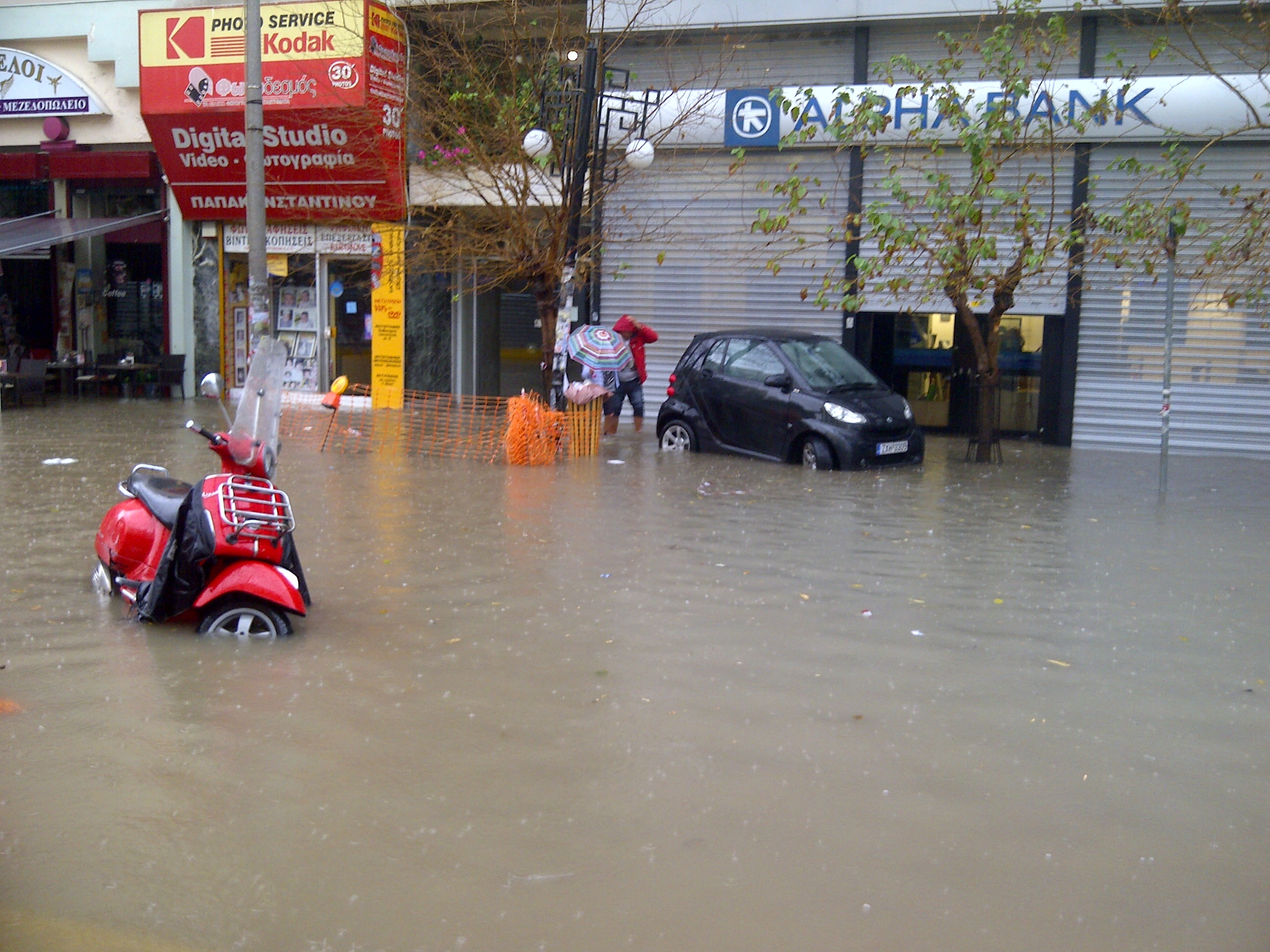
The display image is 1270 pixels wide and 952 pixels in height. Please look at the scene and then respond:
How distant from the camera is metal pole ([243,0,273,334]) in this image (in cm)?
1365

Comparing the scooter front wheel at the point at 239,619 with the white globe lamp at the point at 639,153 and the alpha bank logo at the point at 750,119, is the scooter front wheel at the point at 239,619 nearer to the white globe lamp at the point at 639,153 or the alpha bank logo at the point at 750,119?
the white globe lamp at the point at 639,153

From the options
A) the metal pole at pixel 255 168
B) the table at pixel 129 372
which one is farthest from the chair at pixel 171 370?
the metal pole at pixel 255 168

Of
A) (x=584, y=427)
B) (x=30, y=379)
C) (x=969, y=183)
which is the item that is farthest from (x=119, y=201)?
(x=969, y=183)

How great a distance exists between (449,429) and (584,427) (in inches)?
101

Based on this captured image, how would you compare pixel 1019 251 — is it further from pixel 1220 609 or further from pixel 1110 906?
pixel 1110 906

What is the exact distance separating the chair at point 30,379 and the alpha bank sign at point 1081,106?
10026mm

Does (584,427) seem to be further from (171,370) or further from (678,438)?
(171,370)

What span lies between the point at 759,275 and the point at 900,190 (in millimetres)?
4298

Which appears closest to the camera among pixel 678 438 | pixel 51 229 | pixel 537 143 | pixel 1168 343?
pixel 1168 343

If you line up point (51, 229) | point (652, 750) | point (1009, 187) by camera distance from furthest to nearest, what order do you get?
point (51, 229) < point (1009, 187) < point (652, 750)

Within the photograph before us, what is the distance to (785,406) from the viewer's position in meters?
13.5

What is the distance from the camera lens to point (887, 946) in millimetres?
3502

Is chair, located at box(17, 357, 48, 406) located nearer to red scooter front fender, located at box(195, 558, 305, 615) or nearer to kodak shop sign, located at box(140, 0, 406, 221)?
kodak shop sign, located at box(140, 0, 406, 221)

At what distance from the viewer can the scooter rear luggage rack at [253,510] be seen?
6.17 meters
